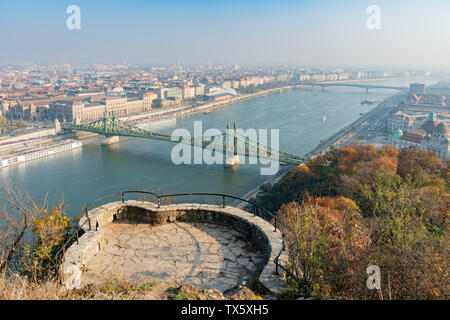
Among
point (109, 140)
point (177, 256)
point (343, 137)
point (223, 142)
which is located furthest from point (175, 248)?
point (343, 137)

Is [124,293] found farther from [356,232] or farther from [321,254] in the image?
[356,232]

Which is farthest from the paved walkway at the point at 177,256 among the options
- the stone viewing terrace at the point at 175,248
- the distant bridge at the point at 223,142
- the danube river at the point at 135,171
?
the distant bridge at the point at 223,142

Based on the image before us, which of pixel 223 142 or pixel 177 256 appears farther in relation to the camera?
pixel 223 142

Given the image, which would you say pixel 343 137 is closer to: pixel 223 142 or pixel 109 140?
pixel 223 142

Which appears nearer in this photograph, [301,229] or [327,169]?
[301,229]

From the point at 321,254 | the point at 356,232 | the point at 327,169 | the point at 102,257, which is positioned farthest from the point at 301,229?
the point at 327,169

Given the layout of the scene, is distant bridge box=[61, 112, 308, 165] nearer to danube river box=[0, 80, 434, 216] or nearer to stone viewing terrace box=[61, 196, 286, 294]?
danube river box=[0, 80, 434, 216]

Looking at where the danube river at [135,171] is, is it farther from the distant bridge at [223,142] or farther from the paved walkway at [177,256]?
the paved walkway at [177,256]
